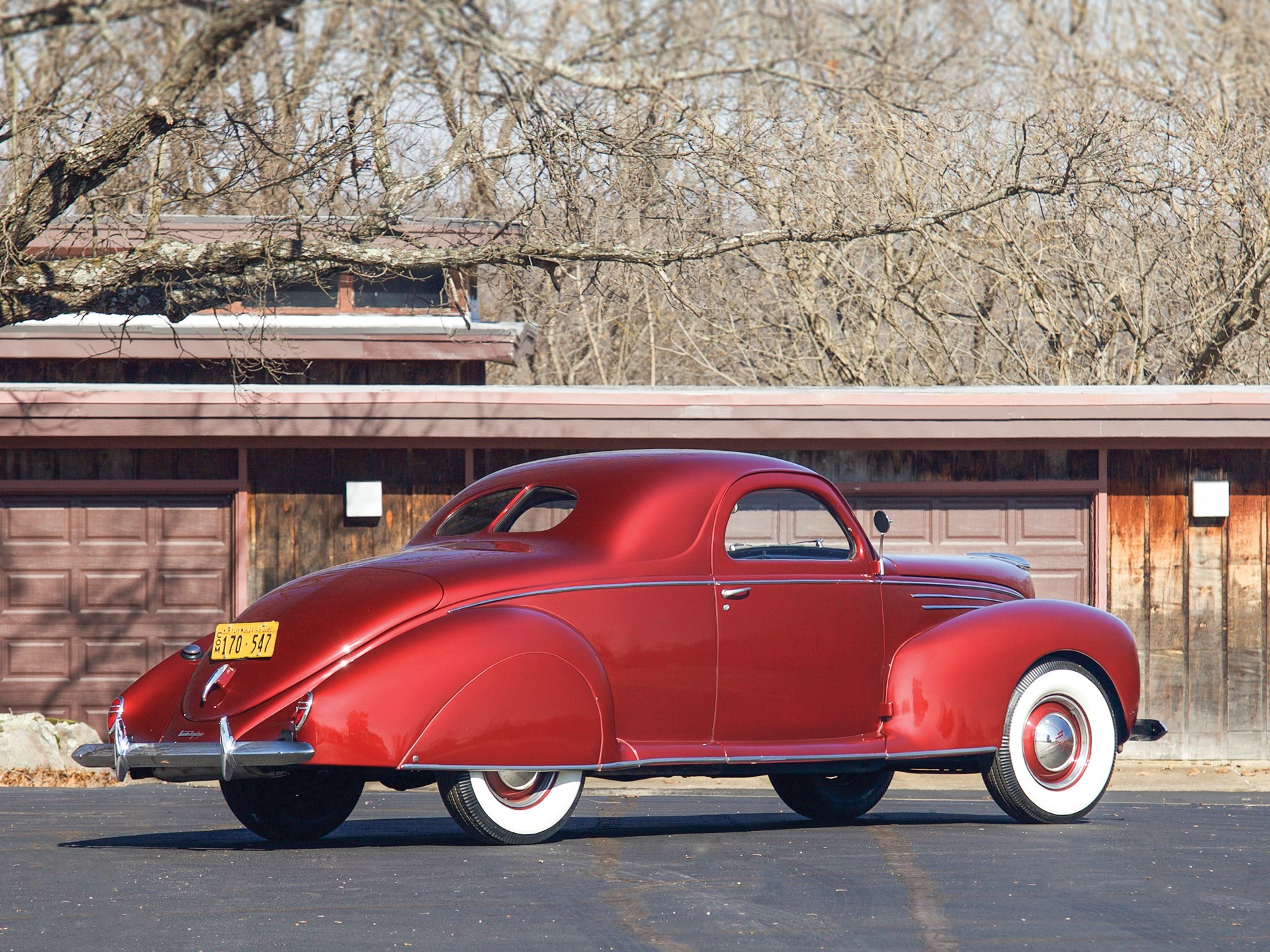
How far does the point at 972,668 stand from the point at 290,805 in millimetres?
3251

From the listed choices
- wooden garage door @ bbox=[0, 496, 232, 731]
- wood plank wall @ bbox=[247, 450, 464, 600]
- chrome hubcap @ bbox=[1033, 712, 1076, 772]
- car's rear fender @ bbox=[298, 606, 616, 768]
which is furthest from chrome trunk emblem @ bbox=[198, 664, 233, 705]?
wooden garage door @ bbox=[0, 496, 232, 731]

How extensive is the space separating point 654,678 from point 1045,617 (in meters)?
2.17

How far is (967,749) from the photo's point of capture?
7.37 m

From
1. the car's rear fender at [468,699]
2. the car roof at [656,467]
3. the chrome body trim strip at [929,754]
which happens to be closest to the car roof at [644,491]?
the car roof at [656,467]

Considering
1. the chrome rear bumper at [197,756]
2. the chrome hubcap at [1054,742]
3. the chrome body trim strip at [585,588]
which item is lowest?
the chrome hubcap at [1054,742]

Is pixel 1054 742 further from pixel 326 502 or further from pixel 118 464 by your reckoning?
pixel 118 464

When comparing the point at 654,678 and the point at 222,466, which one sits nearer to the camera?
the point at 654,678

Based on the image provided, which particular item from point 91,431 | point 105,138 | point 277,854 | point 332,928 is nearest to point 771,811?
point 277,854

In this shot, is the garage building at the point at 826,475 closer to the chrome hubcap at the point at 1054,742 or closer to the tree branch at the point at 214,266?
the tree branch at the point at 214,266

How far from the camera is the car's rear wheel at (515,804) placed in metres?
6.44

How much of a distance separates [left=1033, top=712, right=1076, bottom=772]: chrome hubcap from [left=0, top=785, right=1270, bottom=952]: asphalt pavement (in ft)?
1.06

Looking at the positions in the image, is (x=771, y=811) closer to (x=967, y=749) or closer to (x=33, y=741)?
(x=967, y=749)

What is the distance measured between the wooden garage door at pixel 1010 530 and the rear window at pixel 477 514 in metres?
6.42

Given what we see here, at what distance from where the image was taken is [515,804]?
6574mm
